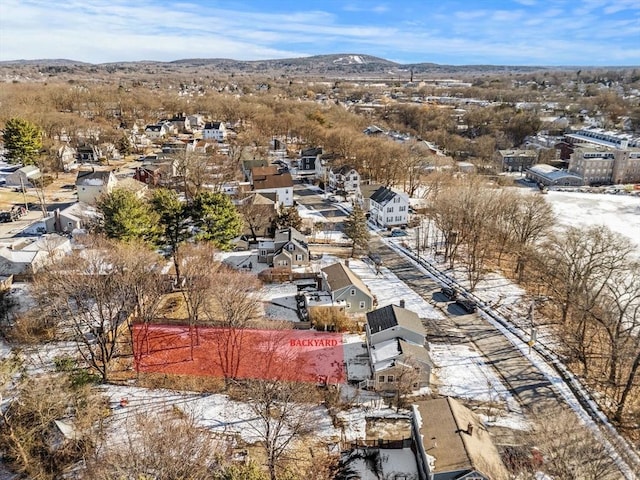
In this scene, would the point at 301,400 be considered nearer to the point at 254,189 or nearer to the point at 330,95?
the point at 254,189

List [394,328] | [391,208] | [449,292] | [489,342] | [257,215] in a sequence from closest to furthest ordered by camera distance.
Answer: [394,328]
[489,342]
[449,292]
[257,215]
[391,208]

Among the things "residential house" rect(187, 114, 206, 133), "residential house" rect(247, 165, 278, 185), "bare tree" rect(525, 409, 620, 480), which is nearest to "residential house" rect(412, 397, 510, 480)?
"bare tree" rect(525, 409, 620, 480)

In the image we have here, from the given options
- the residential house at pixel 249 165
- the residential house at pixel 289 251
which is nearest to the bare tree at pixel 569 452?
the residential house at pixel 289 251

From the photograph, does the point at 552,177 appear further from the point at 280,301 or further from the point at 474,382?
the point at 474,382

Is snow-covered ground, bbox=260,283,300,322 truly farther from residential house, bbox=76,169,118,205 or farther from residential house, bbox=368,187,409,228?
residential house, bbox=76,169,118,205

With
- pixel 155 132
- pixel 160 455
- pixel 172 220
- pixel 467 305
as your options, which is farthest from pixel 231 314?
pixel 155 132

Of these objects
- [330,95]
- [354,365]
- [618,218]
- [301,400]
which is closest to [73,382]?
[301,400]

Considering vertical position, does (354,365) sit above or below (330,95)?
below
